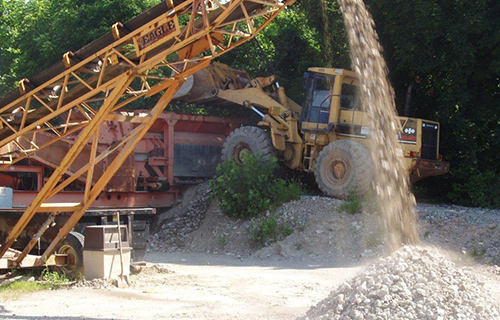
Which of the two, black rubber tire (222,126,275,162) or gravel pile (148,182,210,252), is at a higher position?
black rubber tire (222,126,275,162)

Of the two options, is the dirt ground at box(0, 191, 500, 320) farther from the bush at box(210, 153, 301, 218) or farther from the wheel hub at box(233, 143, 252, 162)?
the wheel hub at box(233, 143, 252, 162)

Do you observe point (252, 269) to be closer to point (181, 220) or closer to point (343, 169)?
point (343, 169)

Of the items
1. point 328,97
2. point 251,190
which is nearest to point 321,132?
point 328,97

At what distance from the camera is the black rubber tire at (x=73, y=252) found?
10641mm

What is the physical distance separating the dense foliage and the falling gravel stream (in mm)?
3291

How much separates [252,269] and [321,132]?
5845 mm

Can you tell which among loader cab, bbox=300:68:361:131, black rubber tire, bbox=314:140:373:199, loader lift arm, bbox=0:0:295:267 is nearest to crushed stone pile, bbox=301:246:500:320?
loader lift arm, bbox=0:0:295:267

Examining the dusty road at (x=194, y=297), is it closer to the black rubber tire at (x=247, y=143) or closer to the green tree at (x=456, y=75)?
the black rubber tire at (x=247, y=143)

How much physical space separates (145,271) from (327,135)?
775 centimetres

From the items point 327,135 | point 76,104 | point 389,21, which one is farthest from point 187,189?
point 76,104

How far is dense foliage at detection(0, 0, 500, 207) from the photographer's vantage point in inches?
736

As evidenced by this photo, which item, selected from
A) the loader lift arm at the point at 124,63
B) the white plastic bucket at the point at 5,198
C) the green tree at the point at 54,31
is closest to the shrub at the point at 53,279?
the loader lift arm at the point at 124,63

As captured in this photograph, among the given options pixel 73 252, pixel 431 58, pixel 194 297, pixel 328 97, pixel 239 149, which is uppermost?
pixel 431 58

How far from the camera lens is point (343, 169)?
17.2m
